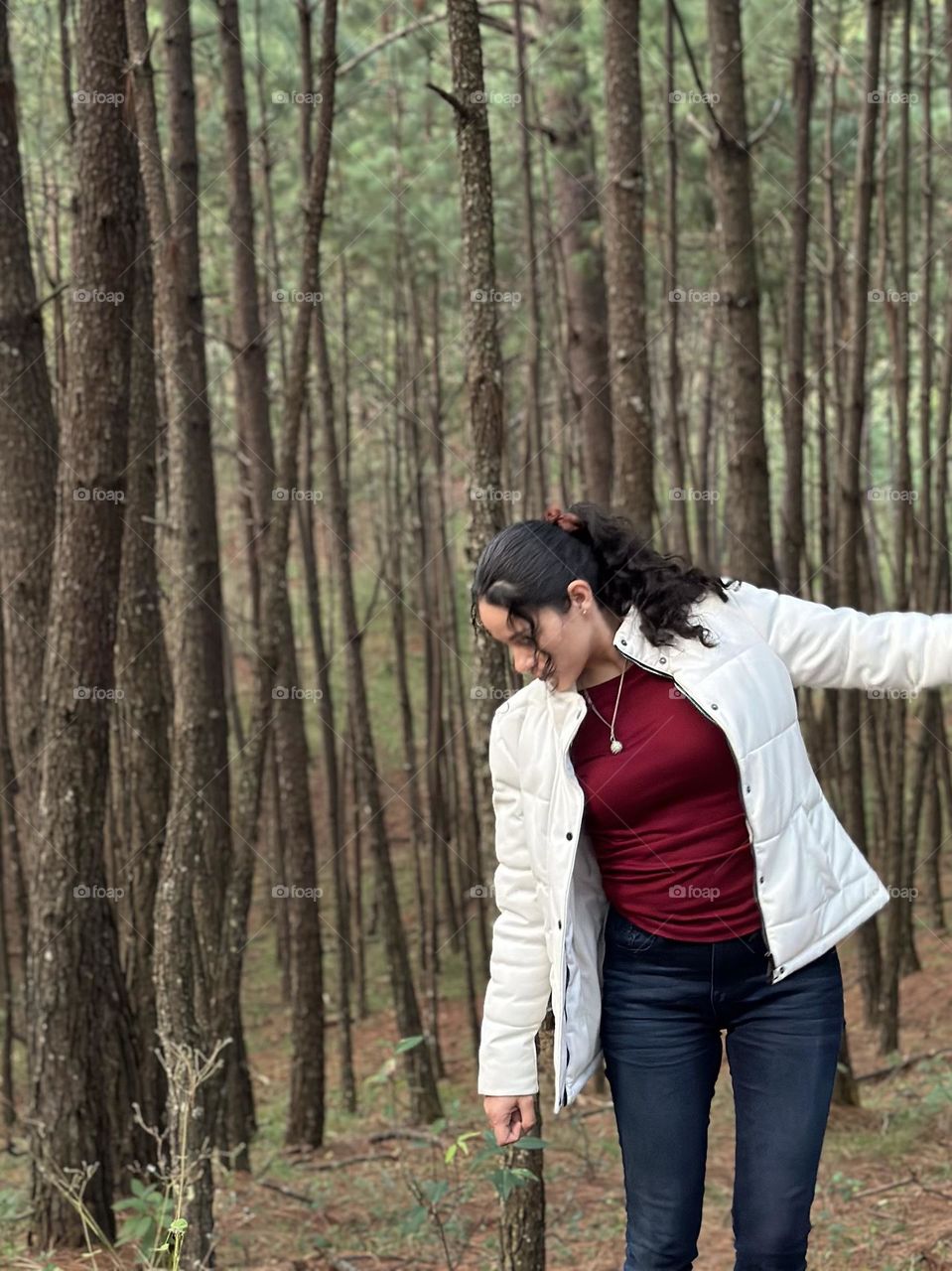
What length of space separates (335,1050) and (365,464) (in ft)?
26.4

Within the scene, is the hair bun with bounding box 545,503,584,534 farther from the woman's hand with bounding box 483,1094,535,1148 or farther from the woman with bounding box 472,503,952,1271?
the woman's hand with bounding box 483,1094,535,1148

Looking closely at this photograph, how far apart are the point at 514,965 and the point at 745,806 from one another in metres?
0.52

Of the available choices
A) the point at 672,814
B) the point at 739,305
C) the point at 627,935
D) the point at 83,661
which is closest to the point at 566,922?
the point at 627,935

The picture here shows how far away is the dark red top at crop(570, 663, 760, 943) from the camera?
7.31 ft

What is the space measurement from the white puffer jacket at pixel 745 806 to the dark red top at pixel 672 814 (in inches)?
1.7

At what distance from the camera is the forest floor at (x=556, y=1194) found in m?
4.07

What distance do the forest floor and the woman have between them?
0.73 metres

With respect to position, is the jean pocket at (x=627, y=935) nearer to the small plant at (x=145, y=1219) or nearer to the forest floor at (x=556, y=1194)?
the forest floor at (x=556, y=1194)

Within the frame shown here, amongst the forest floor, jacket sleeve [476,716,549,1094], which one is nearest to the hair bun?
jacket sleeve [476,716,549,1094]

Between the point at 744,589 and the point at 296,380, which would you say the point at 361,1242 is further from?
the point at 744,589

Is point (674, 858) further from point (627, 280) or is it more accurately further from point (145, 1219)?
point (627, 280)

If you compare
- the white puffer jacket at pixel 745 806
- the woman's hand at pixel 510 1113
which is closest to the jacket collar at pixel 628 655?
the white puffer jacket at pixel 745 806

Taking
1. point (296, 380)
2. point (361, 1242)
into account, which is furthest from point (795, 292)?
point (361, 1242)

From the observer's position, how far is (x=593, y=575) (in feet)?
7.70
